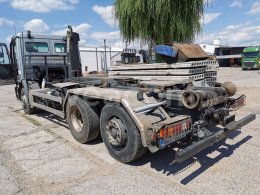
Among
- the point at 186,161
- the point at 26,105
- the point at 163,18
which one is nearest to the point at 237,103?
the point at 186,161

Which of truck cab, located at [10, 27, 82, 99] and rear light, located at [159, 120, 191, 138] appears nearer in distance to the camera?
rear light, located at [159, 120, 191, 138]

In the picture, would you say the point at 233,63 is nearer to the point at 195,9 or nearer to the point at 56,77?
the point at 195,9

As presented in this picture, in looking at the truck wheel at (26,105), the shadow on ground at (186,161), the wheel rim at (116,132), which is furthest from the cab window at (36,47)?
the shadow on ground at (186,161)

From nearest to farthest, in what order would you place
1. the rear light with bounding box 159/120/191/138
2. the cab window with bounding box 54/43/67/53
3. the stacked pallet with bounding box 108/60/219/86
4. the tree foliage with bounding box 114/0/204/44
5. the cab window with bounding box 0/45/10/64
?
the rear light with bounding box 159/120/191/138 < the stacked pallet with bounding box 108/60/219/86 < the cab window with bounding box 54/43/67/53 < the cab window with bounding box 0/45/10/64 < the tree foliage with bounding box 114/0/204/44

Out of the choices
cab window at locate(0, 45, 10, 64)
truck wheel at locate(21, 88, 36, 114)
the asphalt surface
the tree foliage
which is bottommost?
the asphalt surface

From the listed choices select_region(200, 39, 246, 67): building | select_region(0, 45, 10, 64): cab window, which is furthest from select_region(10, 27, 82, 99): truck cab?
select_region(200, 39, 246, 67): building

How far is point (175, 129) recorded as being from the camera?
137 inches

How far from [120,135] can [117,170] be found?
1.71 feet

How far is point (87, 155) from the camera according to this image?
173 inches

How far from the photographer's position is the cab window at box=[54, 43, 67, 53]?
7.95 meters

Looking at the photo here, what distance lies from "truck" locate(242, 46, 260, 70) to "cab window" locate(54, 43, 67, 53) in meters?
23.8

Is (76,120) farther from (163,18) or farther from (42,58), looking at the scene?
(163,18)

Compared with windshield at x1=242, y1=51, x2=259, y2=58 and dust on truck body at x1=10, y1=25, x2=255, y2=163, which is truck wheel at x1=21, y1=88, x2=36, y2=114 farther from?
windshield at x1=242, y1=51, x2=259, y2=58

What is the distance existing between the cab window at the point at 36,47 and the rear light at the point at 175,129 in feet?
18.2
